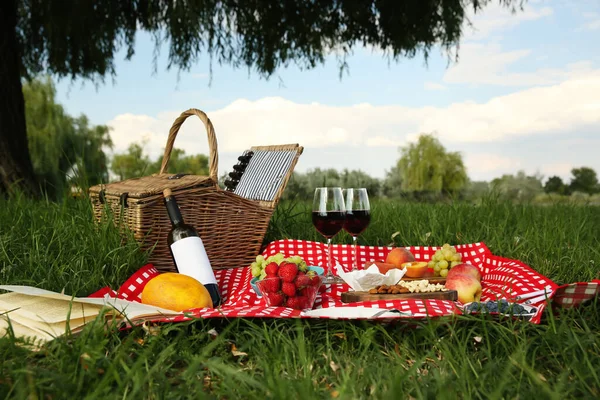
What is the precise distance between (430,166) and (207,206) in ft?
31.3

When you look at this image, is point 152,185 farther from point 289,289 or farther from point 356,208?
point 289,289

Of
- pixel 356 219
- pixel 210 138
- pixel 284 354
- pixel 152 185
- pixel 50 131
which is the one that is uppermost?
pixel 50 131

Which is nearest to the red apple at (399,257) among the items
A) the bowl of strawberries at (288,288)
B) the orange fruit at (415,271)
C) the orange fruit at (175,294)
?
the orange fruit at (415,271)

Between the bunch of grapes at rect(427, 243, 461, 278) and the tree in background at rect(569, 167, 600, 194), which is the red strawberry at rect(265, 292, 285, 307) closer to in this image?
Answer: the bunch of grapes at rect(427, 243, 461, 278)

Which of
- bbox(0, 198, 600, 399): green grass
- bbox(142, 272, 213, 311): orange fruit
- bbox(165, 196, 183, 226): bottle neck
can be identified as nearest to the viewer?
bbox(0, 198, 600, 399): green grass

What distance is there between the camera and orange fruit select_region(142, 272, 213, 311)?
179cm

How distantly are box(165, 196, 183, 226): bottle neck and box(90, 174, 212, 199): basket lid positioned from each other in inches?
4.6

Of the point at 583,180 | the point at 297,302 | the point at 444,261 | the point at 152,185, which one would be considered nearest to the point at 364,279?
the point at 297,302

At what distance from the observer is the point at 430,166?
38.2 feet

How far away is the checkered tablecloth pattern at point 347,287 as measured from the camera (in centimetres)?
160

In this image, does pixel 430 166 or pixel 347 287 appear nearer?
pixel 347 287

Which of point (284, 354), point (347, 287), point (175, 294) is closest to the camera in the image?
point (284, 354)

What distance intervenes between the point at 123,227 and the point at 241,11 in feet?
13.1

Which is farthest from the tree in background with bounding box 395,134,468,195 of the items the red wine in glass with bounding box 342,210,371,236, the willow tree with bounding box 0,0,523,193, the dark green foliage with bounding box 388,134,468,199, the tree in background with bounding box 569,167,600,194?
the red wine in glass with bounding box 342,210,371,236
